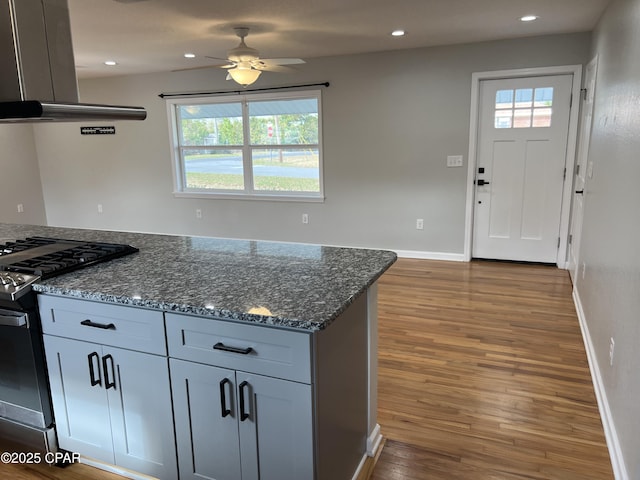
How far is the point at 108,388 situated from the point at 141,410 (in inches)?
6.8

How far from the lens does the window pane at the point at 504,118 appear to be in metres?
4.76

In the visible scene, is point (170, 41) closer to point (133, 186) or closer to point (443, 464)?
point (133, 186)

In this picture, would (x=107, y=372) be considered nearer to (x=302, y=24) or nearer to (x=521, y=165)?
(x=302, y=24)

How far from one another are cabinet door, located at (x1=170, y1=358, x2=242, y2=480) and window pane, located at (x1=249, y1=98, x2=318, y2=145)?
4351 mm

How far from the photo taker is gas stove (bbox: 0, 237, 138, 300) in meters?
1.79

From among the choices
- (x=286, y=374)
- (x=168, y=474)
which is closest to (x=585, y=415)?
(x=286, y=374)

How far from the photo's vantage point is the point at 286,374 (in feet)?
4.83

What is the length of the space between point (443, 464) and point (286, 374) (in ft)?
3.33

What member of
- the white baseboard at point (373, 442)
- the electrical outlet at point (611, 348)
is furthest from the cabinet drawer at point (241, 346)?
the electrical outlet at point (611, 348)

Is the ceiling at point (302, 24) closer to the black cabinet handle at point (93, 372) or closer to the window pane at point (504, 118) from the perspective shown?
the window pane at point (504, 118)

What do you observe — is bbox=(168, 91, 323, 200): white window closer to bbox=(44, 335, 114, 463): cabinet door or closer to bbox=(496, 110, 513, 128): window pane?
bbox=(496, 110, 513, 128): window pane

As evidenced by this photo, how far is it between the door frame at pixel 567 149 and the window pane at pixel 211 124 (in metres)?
2.88

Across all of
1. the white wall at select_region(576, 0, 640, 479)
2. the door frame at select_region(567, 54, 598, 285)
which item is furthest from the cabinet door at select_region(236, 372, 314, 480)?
the door frame at select_region(567, 54, 598, 285)

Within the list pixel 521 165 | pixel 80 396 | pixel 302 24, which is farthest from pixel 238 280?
pixel 521 165
